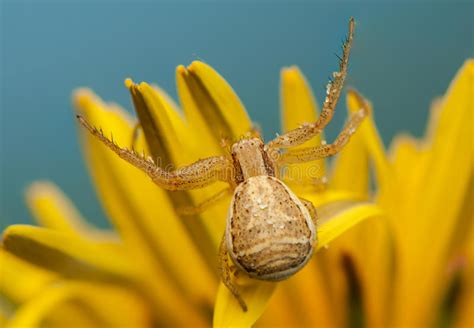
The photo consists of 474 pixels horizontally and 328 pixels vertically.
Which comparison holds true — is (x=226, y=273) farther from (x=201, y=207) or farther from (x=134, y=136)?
(x=134, y=136)

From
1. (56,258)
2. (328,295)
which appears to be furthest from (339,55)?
(56,258)

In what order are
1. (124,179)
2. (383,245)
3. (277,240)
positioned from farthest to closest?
(124,179) → (383,245) → (277,240)

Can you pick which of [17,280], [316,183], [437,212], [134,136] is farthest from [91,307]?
[437,212]

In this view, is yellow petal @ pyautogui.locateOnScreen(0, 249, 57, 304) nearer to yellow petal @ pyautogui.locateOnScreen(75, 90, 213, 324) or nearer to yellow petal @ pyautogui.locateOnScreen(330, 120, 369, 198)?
yellow petal @ pyautogui.locateOnScreen(75, 90, 213, 324)

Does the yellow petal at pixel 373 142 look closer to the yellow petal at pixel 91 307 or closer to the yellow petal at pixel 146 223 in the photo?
the yellow petal at pixel 146 223

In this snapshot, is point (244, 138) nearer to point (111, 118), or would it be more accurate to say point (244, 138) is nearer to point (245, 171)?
point (245, 171)

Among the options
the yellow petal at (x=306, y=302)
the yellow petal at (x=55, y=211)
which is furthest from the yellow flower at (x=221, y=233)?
the yellow petal at (x=55, y=211)
